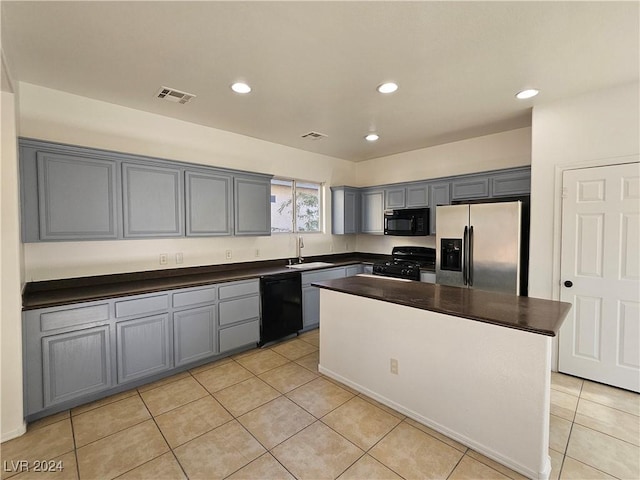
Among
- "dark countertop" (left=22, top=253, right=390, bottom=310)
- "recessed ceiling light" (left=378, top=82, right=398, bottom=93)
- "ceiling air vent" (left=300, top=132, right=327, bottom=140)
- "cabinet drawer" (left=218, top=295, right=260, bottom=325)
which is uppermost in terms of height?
"ceiling air vent" (left=300, top=132, right=327, bottom=140)

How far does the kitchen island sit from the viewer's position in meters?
1.76

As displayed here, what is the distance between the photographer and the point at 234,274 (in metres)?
3.68

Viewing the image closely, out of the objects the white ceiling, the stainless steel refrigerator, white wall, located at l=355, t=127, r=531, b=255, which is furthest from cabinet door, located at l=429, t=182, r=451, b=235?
the white ceiling

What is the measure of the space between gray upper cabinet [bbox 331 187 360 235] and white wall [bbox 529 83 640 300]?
2.70 metres

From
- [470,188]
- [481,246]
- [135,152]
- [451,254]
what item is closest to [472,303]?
[481,246]

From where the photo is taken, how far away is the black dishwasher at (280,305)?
12.1 ft

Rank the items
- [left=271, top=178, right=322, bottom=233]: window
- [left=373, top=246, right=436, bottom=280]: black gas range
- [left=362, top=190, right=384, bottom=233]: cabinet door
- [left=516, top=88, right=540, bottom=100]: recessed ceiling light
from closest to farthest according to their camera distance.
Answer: [left=516, top=88, right=540, bottom=100]: recessed ceiling light
[left=373, top=246, right=436, bottom=280]: black gas range
[left=271, top=178, right=322, bottom=233]: window
[left=362, top=190, right=384, bottom=233]: cabinet door

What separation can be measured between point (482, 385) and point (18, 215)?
3409mm

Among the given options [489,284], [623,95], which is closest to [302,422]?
[489,284]

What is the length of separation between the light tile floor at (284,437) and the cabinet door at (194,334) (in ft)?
0.97

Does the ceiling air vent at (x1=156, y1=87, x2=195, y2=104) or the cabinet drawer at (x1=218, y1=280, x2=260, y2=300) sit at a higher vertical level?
the ceiling air vent at (x1=156, y1=87, x2=195, y2=104)

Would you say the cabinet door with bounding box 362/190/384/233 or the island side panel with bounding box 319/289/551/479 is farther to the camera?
the cabinet door with bounding box 362/190/384/233

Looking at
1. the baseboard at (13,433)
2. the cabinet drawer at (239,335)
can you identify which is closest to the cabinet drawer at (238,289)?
the cabinet drawer at (239,335)

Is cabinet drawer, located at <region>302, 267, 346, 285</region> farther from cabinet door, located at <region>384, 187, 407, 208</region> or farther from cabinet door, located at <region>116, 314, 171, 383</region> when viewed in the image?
cabinet door, located at <region>116, 314, 171, 383</region>
